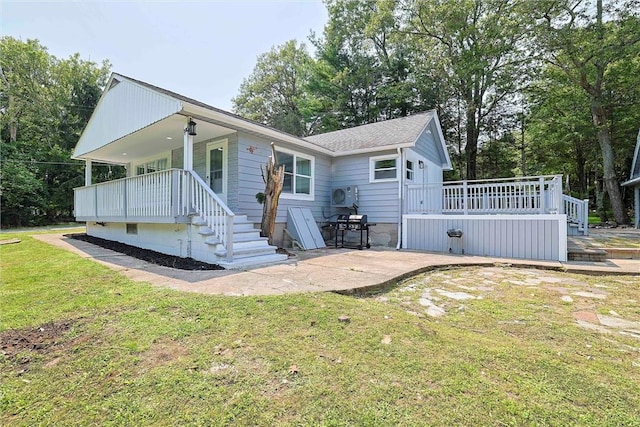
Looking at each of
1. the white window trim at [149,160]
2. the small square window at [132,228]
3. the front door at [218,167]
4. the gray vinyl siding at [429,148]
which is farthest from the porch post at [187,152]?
the gray vinyl siding at [429,148]

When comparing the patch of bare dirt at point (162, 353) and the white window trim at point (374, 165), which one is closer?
the patch of bare dirt at point (162, 353)

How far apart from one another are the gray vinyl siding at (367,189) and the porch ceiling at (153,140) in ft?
13.9

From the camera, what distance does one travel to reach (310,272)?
4984 mm

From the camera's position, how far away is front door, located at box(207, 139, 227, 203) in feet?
26.5

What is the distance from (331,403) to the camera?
5.45ft

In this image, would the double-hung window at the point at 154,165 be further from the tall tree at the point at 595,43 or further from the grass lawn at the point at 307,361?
the tall tree at the point at 595,43

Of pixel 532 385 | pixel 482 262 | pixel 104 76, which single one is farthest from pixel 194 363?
pixel 104 76

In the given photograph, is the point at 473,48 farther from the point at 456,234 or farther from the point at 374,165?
the point at 456,234

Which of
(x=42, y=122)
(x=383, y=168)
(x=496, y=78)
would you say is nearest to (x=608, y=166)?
(x=496, y=78)

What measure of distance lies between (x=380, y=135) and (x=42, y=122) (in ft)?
80.8

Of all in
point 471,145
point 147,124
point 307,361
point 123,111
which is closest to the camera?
point 307,361

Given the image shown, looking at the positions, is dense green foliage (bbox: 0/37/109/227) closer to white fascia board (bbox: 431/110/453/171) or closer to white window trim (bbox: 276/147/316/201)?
white window trim (bbox: 276/147/316/201)

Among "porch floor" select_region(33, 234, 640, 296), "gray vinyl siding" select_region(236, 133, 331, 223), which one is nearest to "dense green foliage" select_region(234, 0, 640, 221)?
"porch floor" select_region(33, 234, 640, 296)

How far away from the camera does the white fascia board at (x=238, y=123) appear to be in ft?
20.7
